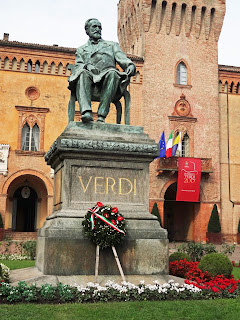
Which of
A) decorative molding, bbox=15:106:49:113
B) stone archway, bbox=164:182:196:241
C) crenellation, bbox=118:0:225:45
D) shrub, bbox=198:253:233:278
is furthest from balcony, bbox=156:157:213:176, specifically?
shrub, bbox=198:253:233:278

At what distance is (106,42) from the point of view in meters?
8.32

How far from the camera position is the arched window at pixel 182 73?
31.5 metres

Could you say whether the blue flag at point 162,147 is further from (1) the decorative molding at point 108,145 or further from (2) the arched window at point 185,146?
(1) the decorative molding at point 108,145

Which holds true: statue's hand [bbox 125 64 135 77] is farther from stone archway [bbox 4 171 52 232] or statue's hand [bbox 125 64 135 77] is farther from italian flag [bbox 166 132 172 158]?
stone archway [bbox 4 171 52 232]

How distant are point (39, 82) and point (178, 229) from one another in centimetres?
1418

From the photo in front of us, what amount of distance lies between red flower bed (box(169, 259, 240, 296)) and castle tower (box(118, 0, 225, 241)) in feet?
69.2

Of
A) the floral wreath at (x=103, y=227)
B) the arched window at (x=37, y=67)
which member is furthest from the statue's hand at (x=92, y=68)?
the arched window at (x=37, y=67)

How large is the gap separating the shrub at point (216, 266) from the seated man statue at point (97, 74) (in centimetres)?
333

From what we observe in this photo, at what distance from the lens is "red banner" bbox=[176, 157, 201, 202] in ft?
95.9

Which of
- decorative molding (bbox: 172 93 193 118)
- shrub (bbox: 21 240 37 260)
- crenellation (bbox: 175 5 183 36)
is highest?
crenellation (bbox: 175 5 183 36)

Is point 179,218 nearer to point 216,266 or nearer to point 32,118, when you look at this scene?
point 32,118

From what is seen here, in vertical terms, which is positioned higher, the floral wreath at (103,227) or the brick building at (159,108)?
the brick building at (159,108)

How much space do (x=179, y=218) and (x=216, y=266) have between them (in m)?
24.6

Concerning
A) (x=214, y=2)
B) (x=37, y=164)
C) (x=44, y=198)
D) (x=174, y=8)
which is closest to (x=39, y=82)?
(x=37, y=164)
